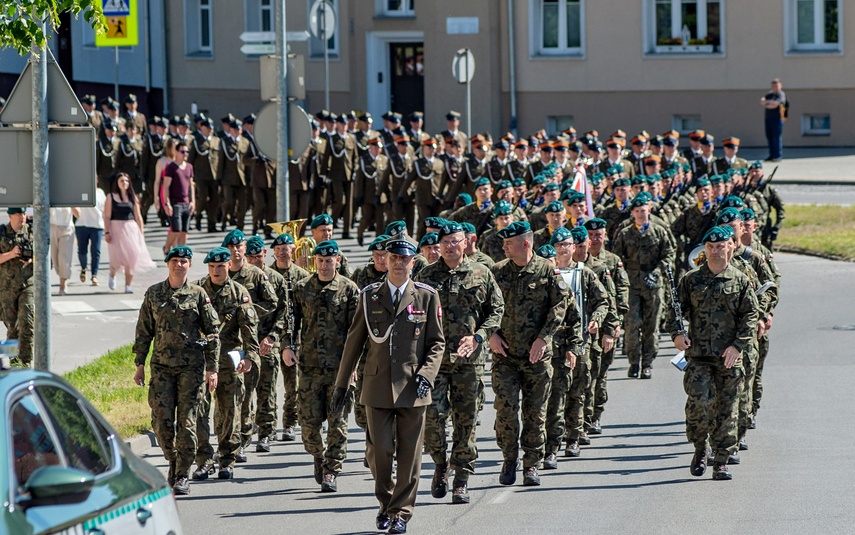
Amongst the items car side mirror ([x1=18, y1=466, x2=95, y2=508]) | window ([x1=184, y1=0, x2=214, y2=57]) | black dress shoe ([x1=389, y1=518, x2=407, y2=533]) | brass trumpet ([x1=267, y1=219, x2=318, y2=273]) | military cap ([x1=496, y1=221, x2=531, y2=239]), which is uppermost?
window ([x1=184, y1=0, x2=214, y2=57])

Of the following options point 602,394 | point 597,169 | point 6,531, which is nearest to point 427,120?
point 597,169

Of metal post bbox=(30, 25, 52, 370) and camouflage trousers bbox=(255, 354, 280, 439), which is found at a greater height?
metal post bbox=(30, 25, 52, 370)

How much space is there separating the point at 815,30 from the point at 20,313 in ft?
92.7

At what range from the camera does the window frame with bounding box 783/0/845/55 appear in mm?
39281

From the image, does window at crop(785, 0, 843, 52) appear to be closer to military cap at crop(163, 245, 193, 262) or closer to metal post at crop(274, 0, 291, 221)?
metal post at crop(274, 0, 291, 221)

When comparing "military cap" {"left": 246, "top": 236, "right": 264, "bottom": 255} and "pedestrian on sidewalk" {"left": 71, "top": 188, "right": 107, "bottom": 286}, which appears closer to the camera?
"military cap" {"left": 246, "top": 236, "right": 264, "bottom": 255}

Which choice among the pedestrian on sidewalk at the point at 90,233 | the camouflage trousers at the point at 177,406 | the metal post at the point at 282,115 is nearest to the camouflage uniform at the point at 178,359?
the camouflage trousers at the point at 177,406

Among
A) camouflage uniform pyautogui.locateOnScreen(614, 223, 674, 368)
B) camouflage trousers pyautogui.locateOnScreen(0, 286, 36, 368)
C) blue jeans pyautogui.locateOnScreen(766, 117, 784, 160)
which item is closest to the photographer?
camouflage trousers pyautogui.locateOnScreen(0, 286, 36, 368)

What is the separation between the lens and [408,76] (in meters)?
42.6

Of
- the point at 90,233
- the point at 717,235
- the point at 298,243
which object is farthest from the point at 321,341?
the point at 90,233

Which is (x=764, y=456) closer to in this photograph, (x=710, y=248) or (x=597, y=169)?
(x=710, y=248)

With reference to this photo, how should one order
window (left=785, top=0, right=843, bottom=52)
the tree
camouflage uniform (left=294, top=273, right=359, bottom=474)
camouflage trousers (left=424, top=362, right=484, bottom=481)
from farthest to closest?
window (left=785, top=0, right=843, bottom=52) → camouflage uniform (left=294, top=273, right=359, bottom=474) → camouflage trousers (left=424, top=362, right=484, bottom=481) → the tree

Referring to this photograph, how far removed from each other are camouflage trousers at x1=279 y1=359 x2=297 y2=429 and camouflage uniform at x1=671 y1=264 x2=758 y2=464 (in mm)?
3389

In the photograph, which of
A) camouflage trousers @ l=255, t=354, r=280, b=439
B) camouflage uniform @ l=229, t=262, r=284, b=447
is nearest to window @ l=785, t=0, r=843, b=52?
camouflage trousers @ l=255, t=354, r=280, b=439
